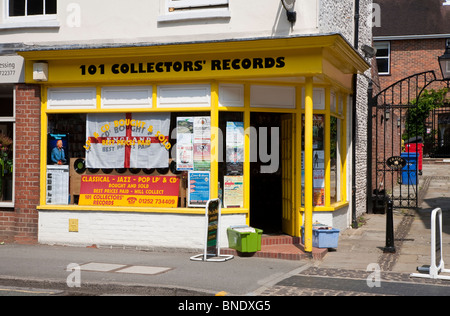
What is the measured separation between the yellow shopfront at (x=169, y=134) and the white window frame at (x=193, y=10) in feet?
2.43

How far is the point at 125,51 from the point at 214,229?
3736 millimetres

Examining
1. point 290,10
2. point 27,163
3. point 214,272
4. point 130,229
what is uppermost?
point 290,10

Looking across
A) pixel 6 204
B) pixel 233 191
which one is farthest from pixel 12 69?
pixel 233 191

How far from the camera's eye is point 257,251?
34.4 ft

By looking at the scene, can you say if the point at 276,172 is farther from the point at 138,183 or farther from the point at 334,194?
the point at 138,183

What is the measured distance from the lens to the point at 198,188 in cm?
1102

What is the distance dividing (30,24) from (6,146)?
2.59 metres

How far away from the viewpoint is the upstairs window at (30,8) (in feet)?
39.4

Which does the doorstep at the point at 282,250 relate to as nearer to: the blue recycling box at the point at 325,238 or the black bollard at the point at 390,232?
the blue recycling box at the point at 325,238

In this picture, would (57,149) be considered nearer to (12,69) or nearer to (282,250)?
(12,69)

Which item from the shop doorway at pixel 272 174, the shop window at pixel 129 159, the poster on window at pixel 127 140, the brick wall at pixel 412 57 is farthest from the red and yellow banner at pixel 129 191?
the brick wall at pixel 412 57

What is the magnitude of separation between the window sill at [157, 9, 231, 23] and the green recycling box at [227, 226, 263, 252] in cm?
396

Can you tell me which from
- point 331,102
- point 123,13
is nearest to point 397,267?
point 331,102

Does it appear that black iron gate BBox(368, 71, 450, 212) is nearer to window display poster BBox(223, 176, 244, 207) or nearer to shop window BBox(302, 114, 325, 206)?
shop window BBox(302, 114, 325, 206)
